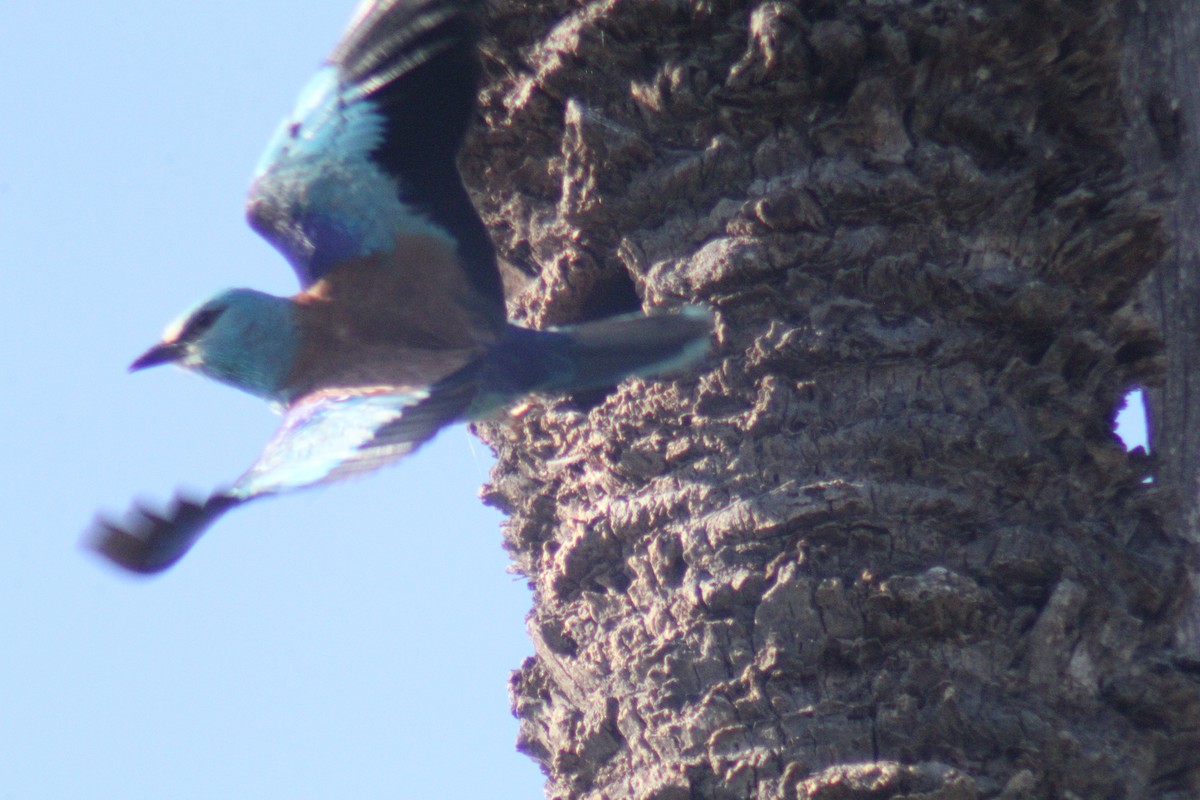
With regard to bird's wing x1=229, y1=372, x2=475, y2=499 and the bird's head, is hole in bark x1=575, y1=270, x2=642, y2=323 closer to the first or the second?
bird's wing x1=229, y1=372, x2=475, y2=499

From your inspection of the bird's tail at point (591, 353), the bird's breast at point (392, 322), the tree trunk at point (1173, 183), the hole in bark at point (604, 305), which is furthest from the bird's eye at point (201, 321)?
the tree trunk at point (1173, 183)

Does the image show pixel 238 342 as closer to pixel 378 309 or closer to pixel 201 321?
pixel 201 321

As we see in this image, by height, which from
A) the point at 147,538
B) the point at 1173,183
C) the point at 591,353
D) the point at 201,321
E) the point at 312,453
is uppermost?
the point at 1173,183

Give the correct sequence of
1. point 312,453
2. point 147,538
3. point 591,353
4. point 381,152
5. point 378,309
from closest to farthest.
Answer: point 147,538
point 312,453
point 591,353
point 381,152
point 378,309

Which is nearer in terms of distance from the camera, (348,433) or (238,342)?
(348,433)

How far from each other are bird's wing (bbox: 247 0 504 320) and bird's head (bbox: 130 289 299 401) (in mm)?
116

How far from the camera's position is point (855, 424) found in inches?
70.8

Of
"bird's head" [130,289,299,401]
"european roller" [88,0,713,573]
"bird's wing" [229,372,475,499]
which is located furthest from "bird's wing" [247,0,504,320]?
"bird's wing" [229,372,475,499]

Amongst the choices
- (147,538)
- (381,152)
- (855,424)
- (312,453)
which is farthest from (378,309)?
(855,424)

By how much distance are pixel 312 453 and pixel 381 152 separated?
591 mm

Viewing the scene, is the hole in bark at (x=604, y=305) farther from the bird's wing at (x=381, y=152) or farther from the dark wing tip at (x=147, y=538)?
the dark wing tip at (x=147, y=538)

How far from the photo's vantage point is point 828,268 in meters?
1.88

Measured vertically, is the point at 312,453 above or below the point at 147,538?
above

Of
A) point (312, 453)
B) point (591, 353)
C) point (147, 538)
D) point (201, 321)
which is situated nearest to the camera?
point (147, 538)
